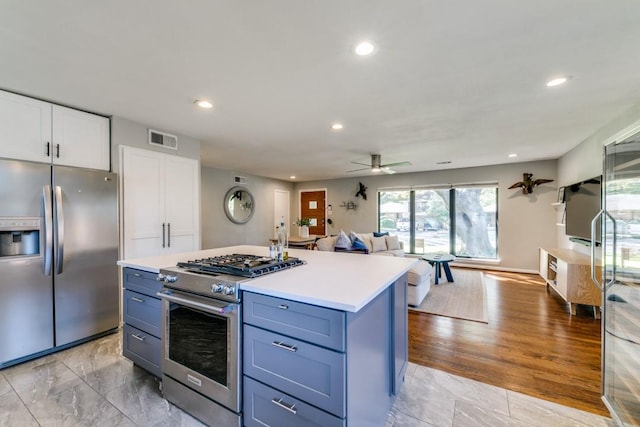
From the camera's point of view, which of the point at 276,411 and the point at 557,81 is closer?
the point at 276,411

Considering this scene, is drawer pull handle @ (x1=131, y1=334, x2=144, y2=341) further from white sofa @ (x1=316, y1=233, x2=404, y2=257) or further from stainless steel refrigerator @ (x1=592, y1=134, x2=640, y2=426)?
white sofa @ (x1=316, y1=233, x2=404, y2=257)

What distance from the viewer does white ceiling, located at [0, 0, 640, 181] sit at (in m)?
1.45

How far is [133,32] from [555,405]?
3642 millimetres

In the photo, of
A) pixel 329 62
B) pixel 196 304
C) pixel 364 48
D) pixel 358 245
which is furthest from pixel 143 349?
pixel 358 245

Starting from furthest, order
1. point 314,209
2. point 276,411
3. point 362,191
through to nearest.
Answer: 1. point 314,209
2. point 362,191
3. point 276,411

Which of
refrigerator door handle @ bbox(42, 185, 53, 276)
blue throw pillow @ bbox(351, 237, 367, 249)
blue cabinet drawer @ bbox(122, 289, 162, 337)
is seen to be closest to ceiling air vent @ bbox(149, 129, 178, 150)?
refrigerator door handle @ bbox(42, 185, 53, 276)

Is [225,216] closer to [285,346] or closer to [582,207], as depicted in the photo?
[285,346]

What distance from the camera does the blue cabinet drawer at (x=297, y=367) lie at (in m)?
1.20

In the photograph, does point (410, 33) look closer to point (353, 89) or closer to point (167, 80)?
point (353, 89)

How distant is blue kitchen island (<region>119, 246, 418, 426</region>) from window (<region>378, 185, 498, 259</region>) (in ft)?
18.3

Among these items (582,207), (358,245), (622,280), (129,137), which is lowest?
(358,245)

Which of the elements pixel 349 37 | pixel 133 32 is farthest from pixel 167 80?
pixel 349 37

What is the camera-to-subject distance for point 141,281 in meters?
2.06

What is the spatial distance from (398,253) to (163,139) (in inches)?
192
